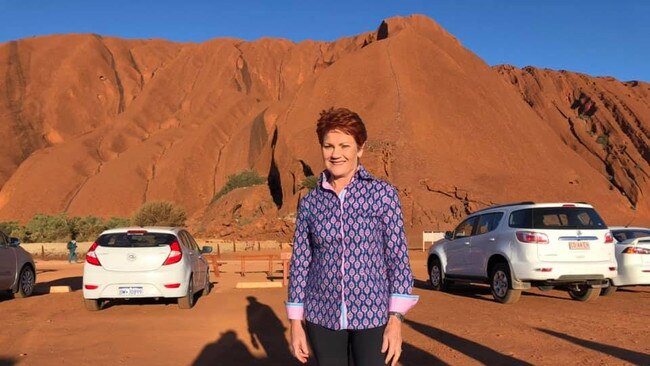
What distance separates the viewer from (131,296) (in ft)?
A: 35.5

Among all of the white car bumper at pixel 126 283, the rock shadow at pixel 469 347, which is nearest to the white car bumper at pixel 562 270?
the rock shadow at pixel 469 347

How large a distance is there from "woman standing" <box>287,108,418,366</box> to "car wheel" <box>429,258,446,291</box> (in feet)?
38.0

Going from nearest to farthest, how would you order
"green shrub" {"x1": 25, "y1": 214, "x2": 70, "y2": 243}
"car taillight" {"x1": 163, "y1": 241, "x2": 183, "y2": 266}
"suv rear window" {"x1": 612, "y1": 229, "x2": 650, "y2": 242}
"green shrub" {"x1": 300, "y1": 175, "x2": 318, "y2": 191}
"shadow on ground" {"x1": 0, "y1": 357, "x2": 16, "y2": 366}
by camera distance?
"shadow on ground" {"x1": 0, "y1": 357, "x2": 16, "y2": 366}, "car taillight" {"x1": 163, "y1": 241, "x2": 183, "y2": 266}, "suv rear window" {"x1": 612, "y1": 229, "x2": 650, "y2": 242}, "green shrub" {"x1": 300, "y1": 175, "x2": 318, "y2": 191}, "green shrub" {"x1": 25, "y1": 214, "x2": 70, "y2": 243}

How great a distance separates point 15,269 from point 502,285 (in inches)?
412

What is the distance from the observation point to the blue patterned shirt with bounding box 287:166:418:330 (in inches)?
123

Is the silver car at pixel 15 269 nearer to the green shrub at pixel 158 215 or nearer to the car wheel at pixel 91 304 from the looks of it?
the car wheel at pixel 91 304

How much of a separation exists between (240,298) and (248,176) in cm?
5502

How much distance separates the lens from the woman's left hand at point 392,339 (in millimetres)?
3109

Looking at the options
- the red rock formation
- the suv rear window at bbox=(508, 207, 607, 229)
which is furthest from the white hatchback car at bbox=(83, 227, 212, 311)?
the red rock formation

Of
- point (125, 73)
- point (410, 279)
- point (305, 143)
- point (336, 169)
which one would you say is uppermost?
point (125, 73)

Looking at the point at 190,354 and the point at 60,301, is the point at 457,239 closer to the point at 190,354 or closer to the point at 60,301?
the point at 190,354

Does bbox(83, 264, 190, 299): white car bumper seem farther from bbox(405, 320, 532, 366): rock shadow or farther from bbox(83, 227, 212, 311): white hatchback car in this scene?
bbox(405, 320, 532, 366): rock shadow

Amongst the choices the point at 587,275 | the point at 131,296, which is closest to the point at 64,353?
the point at 131,296

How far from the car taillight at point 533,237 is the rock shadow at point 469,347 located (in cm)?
310
